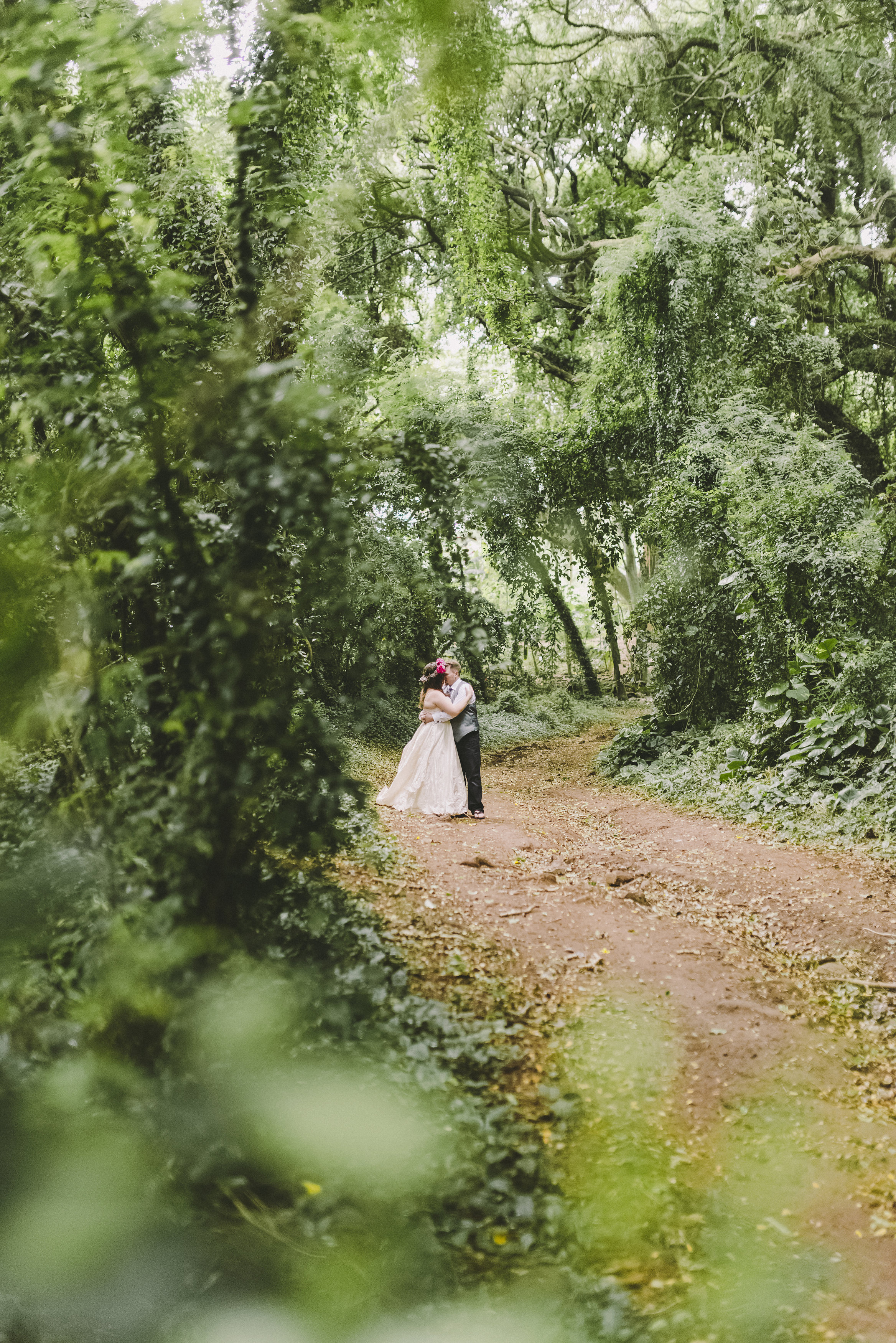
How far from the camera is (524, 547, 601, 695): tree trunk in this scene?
16.9 meters

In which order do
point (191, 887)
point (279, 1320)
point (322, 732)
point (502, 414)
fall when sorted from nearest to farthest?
1. point (279, 1320)
2. point (191, 887)
3. point (322, 732)
4. point (502, 414)

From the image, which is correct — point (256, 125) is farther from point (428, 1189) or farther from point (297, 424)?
point (428, 1189)

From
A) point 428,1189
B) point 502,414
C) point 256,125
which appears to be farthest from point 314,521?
point 502,414

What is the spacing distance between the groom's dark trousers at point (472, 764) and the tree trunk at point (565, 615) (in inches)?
340

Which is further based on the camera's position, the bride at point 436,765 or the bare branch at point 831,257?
the bare branch at point 831,257

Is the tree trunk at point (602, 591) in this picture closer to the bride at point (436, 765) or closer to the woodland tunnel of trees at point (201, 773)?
the bride at point (436, 765)

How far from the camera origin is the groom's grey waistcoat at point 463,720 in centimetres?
854

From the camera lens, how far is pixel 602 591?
1852 centimetres

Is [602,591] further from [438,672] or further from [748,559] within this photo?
[438,672]

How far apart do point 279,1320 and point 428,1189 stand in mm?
589

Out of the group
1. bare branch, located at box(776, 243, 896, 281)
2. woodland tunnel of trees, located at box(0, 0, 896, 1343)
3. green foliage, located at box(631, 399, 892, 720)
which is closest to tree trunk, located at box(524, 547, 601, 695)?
green foliage, located at box(631, 399, 892, 720)

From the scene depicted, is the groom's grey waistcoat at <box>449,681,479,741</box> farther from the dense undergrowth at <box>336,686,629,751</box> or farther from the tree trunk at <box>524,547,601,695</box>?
the tree trunk at <box>524,547,601,695</box>

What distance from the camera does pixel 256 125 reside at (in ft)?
11.1

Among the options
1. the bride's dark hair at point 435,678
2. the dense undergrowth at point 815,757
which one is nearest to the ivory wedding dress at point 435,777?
the bride's dark hair at point 435,678
